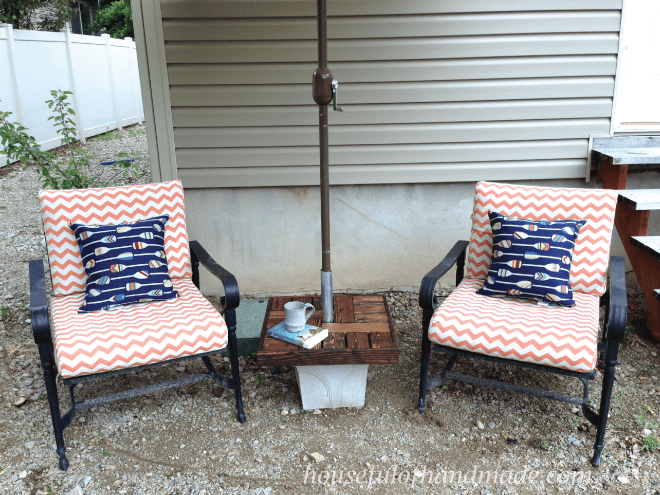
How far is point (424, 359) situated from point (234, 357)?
837mm

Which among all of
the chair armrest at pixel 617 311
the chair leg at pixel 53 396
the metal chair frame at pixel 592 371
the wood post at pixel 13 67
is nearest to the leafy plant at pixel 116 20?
the wood post at pixel 13 67

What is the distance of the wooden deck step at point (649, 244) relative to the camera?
2.79 m

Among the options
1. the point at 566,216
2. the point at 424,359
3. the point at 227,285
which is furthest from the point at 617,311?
the point at 227,285

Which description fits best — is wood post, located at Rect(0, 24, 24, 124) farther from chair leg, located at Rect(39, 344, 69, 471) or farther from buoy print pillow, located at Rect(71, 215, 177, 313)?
chair leg, located at Rect(39, 344, 69, 471)

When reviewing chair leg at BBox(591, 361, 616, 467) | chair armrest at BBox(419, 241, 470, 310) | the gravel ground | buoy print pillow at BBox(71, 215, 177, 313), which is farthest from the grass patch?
chair leg at BBox(591, 361, 616, 467)

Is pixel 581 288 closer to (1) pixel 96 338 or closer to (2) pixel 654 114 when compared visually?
(2) pixel 654 114

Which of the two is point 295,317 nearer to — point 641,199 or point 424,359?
point 424,359

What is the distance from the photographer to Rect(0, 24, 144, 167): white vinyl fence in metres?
6.87

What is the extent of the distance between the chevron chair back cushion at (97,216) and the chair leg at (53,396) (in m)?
0.55

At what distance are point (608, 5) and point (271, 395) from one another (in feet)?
9.35

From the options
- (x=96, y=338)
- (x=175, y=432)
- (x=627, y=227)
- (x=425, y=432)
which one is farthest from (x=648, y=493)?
(x=96, y=338)

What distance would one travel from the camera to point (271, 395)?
2.60 meters

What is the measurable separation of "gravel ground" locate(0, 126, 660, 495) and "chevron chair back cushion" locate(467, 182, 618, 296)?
540mm

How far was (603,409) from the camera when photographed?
2102 millimetres
